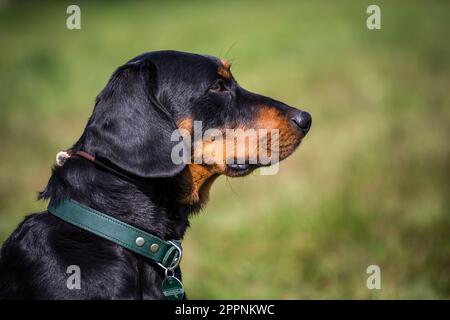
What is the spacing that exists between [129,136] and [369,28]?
1291cm

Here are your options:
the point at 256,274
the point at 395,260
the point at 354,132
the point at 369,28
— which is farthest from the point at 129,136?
the point at 369,28

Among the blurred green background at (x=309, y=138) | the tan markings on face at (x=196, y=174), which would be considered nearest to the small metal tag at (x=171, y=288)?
the tan markings on face at (x=196, y=174)

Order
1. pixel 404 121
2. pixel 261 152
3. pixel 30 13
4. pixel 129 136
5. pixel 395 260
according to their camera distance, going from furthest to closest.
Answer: pixel 30 13
pixel 404 121
pixel 395 260
pixel 261 152
pixel 129 136

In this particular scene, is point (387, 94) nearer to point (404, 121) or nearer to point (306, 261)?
point (404, 121)

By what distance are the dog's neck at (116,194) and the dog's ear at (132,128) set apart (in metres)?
0.13

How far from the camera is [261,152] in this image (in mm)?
3855

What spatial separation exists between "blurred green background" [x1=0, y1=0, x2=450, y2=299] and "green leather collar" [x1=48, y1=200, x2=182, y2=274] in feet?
5.73

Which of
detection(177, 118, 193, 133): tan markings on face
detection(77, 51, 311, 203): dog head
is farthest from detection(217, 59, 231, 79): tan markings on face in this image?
detection(177, 118, 193, 133): tan markings on face

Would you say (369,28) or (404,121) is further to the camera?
(369,28)

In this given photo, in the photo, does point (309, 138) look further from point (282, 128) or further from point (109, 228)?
point (109, 228)

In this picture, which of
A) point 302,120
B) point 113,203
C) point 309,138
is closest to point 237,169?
point 302,120

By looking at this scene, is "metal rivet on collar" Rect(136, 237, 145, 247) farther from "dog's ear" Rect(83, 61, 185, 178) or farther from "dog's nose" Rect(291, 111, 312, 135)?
"dog's nose" Rect(291, 111, 312, 135)

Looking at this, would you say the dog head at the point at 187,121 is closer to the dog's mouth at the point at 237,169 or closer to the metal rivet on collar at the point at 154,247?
the dog's mouth at the point at 237,169

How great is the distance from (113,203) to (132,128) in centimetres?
43
